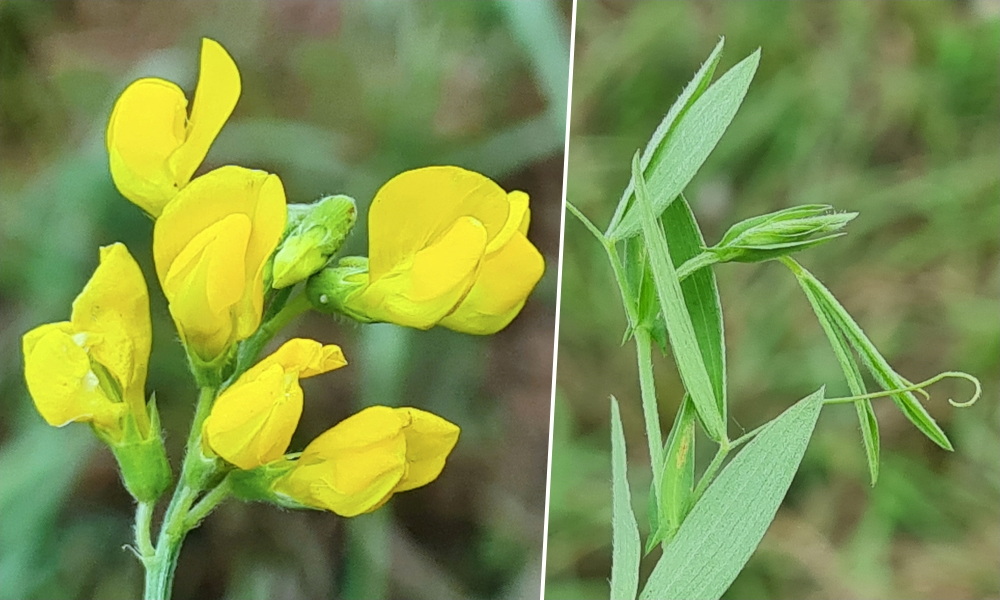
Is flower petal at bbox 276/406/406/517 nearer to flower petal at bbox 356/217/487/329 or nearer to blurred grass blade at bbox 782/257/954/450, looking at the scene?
flower petal at bbox 356/217/487/329

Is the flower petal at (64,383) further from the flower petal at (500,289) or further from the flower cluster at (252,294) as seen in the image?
the flower petal at (500,289)

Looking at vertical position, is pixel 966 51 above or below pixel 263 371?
above

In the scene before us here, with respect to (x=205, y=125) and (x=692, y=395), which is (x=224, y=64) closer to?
(x=205, y=125)

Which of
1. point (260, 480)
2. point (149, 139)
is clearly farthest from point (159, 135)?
point (260, 480)

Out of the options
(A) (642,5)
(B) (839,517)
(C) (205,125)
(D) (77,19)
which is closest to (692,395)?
(B) (839,517)

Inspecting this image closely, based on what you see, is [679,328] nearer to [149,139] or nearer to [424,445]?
[424,445]

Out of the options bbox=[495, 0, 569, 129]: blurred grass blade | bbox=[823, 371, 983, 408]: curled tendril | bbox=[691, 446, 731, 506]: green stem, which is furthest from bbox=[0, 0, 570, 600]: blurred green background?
bbox=[823, 371, 983, 408]: curled tendril
